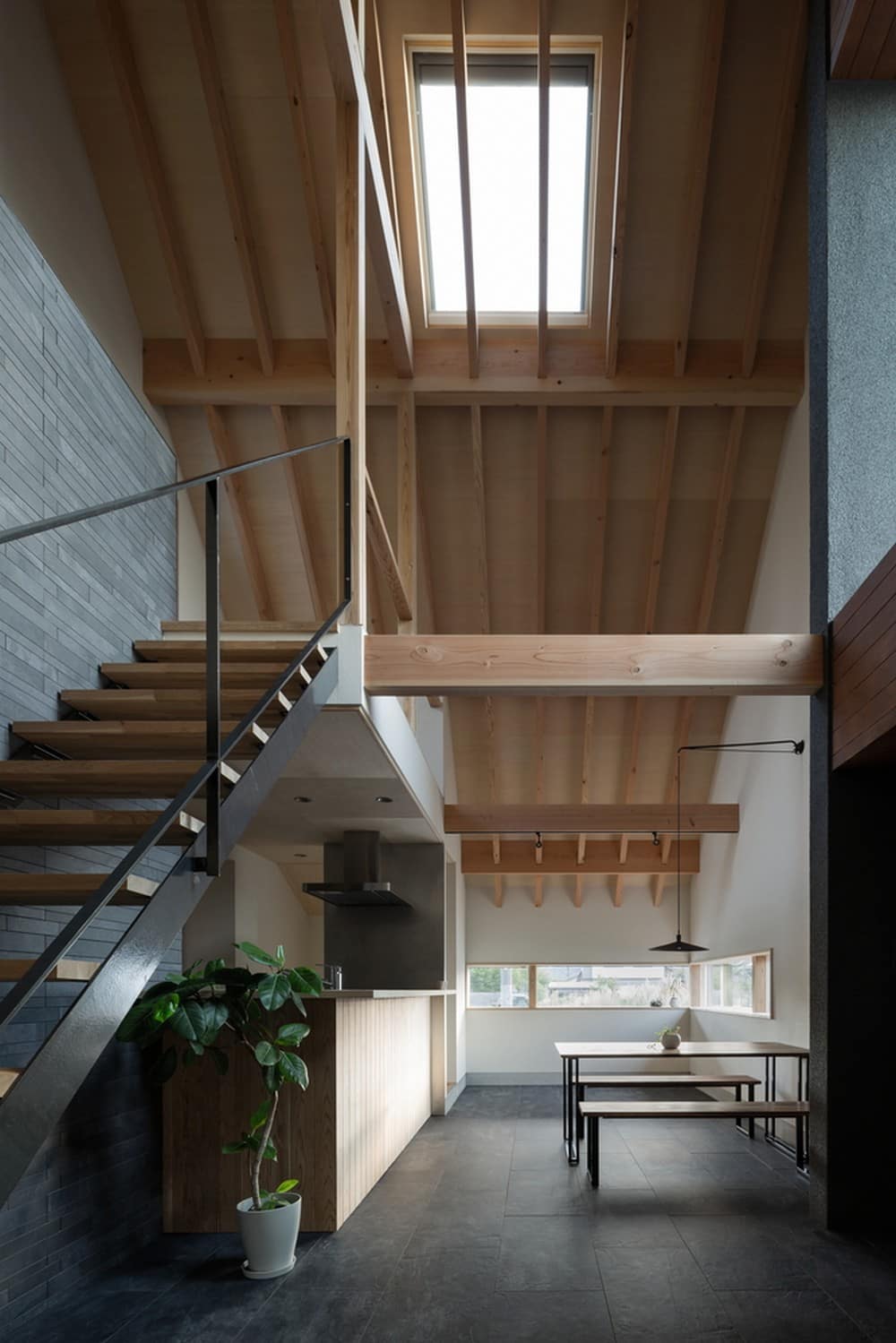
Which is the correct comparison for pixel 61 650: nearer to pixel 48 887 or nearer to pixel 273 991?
pixel 273 991

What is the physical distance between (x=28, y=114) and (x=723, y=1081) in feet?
21.9

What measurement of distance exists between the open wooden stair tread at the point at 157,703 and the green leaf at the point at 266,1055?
1411mm

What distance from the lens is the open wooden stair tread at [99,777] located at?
134 inches

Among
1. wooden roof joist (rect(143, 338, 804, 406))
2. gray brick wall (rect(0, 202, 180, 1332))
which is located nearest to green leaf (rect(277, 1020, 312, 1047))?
gray brick wall (rect(0, 202, 180, 1332))

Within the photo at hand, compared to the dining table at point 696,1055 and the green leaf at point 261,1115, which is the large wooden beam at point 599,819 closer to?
the dining table at point 696,1055

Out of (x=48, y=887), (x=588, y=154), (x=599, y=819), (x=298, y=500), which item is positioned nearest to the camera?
(x=48, y=887)

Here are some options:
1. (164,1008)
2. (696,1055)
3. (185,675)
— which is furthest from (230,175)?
(696,1055)

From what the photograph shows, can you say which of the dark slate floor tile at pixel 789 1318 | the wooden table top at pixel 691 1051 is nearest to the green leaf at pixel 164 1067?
the dark slate floor tile at pixel 789 1318

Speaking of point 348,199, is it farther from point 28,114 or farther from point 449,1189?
point 449,1189

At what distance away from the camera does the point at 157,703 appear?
14.5 feet

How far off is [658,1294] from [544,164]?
5669 mm

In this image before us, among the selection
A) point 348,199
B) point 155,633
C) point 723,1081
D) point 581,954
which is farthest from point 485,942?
point 348,199

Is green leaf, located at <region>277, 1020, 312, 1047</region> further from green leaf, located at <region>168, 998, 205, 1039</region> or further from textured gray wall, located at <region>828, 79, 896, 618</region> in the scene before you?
textured gray wall, located at <region>828, 79, 896, 618</region>

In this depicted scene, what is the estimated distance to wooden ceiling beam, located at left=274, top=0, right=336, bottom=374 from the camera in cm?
603
